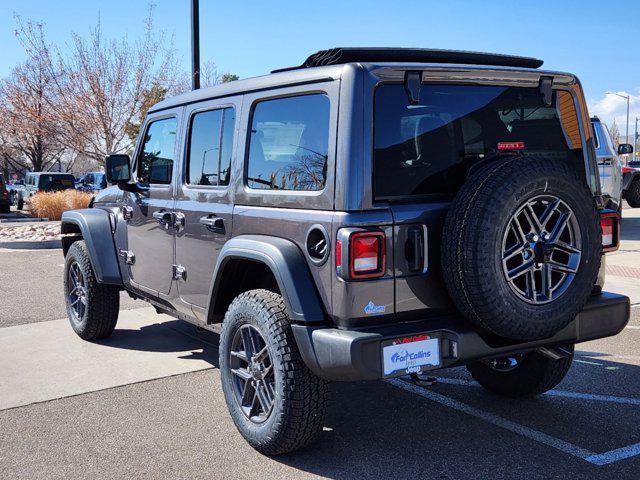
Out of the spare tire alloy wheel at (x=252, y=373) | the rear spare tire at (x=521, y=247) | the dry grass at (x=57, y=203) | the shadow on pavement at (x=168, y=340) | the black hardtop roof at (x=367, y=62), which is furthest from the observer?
the dry grass at (x=57, y=203)

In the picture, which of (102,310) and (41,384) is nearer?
(41,384)

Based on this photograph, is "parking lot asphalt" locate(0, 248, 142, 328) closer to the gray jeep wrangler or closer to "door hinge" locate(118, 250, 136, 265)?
"door hinge" locate(118, 250, 136, 265)

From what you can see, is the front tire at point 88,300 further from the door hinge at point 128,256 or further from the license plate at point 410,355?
the license plate at point 410,355

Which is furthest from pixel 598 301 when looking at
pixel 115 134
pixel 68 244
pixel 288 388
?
pixel 115 134

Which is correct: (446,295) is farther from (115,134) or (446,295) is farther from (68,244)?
(115,134)

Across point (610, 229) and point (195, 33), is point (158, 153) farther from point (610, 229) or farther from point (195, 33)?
point (195, 33)

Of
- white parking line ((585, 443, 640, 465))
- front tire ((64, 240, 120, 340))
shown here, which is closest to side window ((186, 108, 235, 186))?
front tire ((64, 240, 120, 340))

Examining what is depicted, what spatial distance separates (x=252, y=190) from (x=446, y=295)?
1.21 meters

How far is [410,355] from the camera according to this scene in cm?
303

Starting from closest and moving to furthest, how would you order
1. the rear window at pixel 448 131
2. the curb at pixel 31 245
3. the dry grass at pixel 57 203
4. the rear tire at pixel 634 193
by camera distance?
the rear window at pixel 448 131, the curb at pixel 31 245, the dry grass at pixel 57 203, the rear tire at pixel 634 193

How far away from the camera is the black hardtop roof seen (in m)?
3.26

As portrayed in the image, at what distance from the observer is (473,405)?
14.0ft

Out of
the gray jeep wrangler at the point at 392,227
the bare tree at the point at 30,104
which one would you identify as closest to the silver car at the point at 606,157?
the gray jeep wrangler at the point at 392,227

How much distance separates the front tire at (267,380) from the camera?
3.24 m
